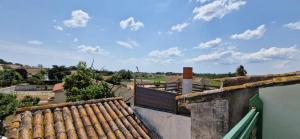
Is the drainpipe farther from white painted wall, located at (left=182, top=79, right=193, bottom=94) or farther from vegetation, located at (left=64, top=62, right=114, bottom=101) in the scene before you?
vegetation, located at (left=64, top=62, right=114, bottom=101)

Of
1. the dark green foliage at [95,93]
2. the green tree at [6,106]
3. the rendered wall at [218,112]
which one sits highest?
the rendered wall at [218,112]

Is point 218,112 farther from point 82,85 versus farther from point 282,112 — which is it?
point 82,85

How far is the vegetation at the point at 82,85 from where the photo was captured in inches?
1020

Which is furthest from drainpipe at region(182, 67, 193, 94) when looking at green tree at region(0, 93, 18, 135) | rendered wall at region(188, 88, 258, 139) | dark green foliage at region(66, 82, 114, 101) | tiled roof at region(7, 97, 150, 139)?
green tree at region(0, 93, 18, 135)

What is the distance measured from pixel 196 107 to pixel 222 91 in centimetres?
85

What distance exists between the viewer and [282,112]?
8.59ft

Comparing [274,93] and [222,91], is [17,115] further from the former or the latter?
[274,93]

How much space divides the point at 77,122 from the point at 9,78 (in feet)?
323

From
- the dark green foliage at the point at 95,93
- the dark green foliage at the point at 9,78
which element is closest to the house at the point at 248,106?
the dark green foliage at the point at 95,93

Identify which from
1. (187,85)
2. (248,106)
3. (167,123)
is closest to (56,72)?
(187,85)

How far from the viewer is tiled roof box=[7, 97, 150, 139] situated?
607 cm

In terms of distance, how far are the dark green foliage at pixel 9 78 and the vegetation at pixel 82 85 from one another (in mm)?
68760

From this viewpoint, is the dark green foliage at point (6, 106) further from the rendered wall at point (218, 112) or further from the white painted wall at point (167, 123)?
the rendered wall at point (218, 112)

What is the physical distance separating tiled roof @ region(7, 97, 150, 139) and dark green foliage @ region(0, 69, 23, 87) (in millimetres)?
94052
